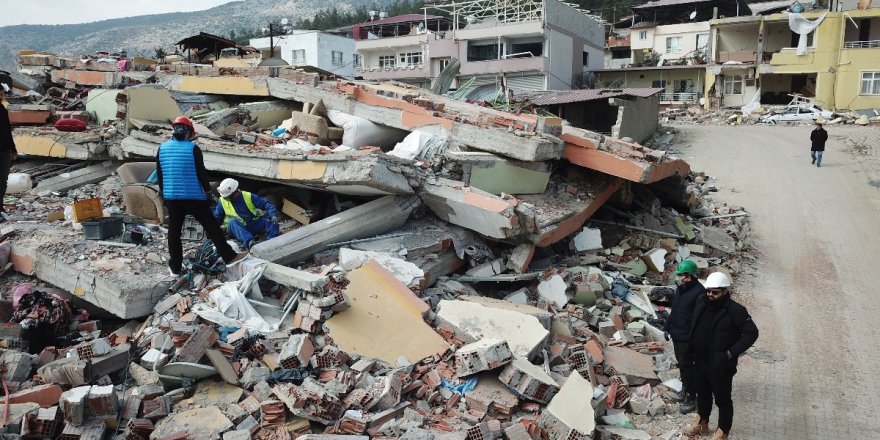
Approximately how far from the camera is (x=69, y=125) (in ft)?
31.9

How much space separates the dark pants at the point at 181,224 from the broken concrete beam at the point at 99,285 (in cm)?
29

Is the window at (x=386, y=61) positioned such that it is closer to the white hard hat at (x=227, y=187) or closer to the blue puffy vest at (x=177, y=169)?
the white hard hat at (x=227, y=187)

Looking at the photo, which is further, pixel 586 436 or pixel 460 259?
pixel 460 259

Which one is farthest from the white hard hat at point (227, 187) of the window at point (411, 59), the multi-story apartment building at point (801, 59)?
the window at point (411, 59)

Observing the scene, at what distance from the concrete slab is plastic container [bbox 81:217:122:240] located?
2.64m

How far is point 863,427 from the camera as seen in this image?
4895 mm

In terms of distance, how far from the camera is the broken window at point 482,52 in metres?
30.5

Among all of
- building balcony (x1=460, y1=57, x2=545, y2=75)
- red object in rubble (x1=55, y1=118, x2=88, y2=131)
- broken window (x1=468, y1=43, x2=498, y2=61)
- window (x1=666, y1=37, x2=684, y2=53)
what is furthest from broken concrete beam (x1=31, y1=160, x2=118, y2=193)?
window (x1=666, y1=37, x2=684, y2=53)

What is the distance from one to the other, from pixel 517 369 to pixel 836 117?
26.5m

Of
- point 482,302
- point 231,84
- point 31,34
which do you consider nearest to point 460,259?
point 482,302

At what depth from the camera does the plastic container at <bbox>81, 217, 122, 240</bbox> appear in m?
6.30

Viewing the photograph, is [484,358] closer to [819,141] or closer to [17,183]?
[17,183]

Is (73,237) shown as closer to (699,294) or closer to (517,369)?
(517,369)

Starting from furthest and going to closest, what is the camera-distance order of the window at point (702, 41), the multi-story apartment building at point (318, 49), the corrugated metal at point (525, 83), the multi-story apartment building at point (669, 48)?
1. the multi-story apartment building at point (318, 49)
2. the window at point (702, 41)
3. the multi-story apartment building at point (669, 48)
4. the corrugated metal at point (525, 83)
